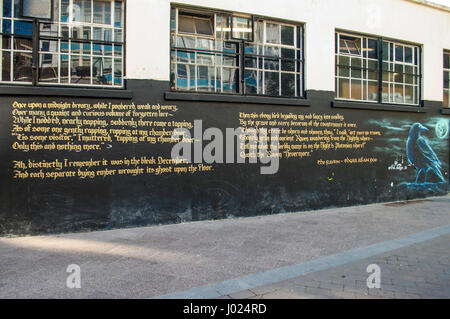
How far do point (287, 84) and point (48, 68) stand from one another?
514 centimetres

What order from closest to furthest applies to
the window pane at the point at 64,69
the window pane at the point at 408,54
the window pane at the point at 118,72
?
the window pane at the point at 64,69 < the window pane at the point at 118,72 < the window pane at the point at 408,54

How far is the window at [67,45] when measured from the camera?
20.0ft

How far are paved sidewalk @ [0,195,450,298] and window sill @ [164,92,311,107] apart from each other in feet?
8.41

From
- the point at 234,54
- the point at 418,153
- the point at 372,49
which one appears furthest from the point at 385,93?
the point at 234,54

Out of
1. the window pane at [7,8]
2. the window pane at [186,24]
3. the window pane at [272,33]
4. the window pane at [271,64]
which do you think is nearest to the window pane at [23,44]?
the window pane at [7,8]

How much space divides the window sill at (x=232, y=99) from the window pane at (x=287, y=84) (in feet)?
0.95

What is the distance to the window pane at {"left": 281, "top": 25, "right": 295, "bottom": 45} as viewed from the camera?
323 inches

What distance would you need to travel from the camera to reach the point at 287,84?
27.2 feet

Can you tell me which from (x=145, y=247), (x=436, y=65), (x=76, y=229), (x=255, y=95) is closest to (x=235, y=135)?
(x=255, y=95)

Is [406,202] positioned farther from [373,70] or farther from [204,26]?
[204,26]

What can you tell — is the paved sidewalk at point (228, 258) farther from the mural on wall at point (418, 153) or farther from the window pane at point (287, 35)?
the window pane at point (287, 35)

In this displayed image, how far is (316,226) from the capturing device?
681 centimetres

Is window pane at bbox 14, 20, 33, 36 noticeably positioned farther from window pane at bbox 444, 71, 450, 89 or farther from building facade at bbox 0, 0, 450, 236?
window pane at bbox 444, 71, 450, 89
